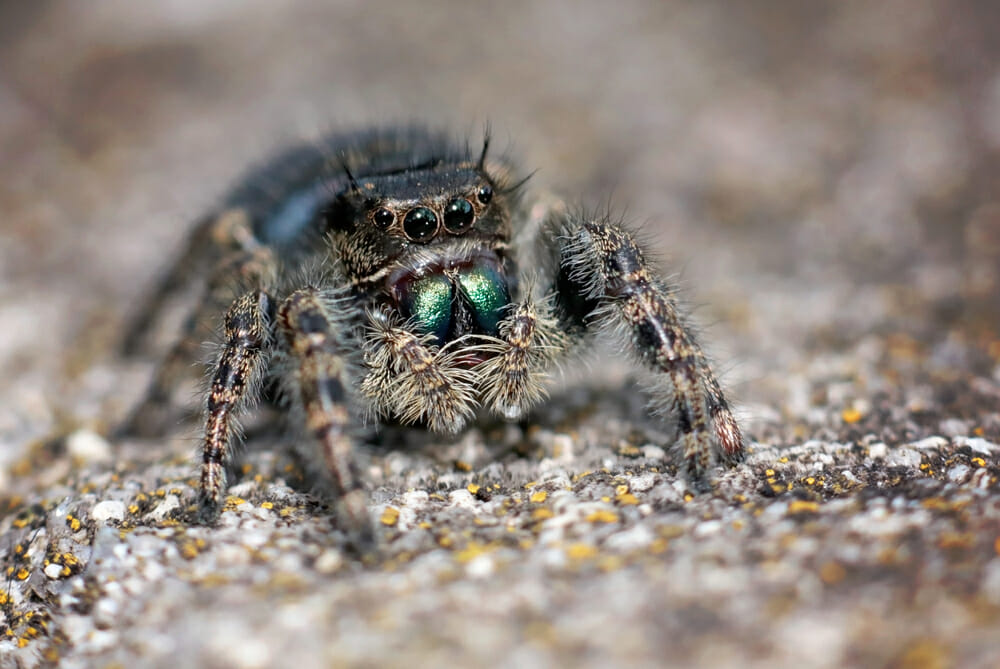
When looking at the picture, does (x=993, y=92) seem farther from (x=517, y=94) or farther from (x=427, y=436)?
(x=427, y=436)

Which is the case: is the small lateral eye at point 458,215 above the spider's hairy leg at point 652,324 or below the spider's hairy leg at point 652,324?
above

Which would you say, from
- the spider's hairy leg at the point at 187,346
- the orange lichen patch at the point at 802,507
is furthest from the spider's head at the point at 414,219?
the orange lichen patch at the point at 802,507

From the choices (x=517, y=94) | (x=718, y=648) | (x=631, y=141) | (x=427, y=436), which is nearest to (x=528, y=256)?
(x=427, y=436)

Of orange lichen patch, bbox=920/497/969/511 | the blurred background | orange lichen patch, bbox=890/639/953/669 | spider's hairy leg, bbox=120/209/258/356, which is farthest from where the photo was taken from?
the blurred background

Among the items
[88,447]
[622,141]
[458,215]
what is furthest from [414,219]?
[622,141]

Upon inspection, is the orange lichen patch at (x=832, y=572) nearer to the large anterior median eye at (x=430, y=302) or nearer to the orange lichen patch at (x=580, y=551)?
the orange lichen patch at (x=580, y=551)

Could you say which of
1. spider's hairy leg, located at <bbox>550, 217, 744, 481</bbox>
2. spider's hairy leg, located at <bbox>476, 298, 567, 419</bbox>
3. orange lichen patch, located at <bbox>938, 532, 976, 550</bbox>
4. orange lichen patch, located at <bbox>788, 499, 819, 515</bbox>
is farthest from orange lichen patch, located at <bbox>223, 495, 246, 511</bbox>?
orange lichen patch, located at <bbox>938, 532, 976, 550</bbox>

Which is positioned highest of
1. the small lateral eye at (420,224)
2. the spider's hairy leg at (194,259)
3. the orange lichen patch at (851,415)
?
the spider's hairy leg at (194,259)

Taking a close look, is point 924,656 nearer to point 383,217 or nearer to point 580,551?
point 580,551

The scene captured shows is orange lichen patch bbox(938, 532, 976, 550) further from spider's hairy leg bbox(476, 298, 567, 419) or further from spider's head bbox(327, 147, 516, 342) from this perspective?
spider's head bbox(327, 147, 516, 342)
